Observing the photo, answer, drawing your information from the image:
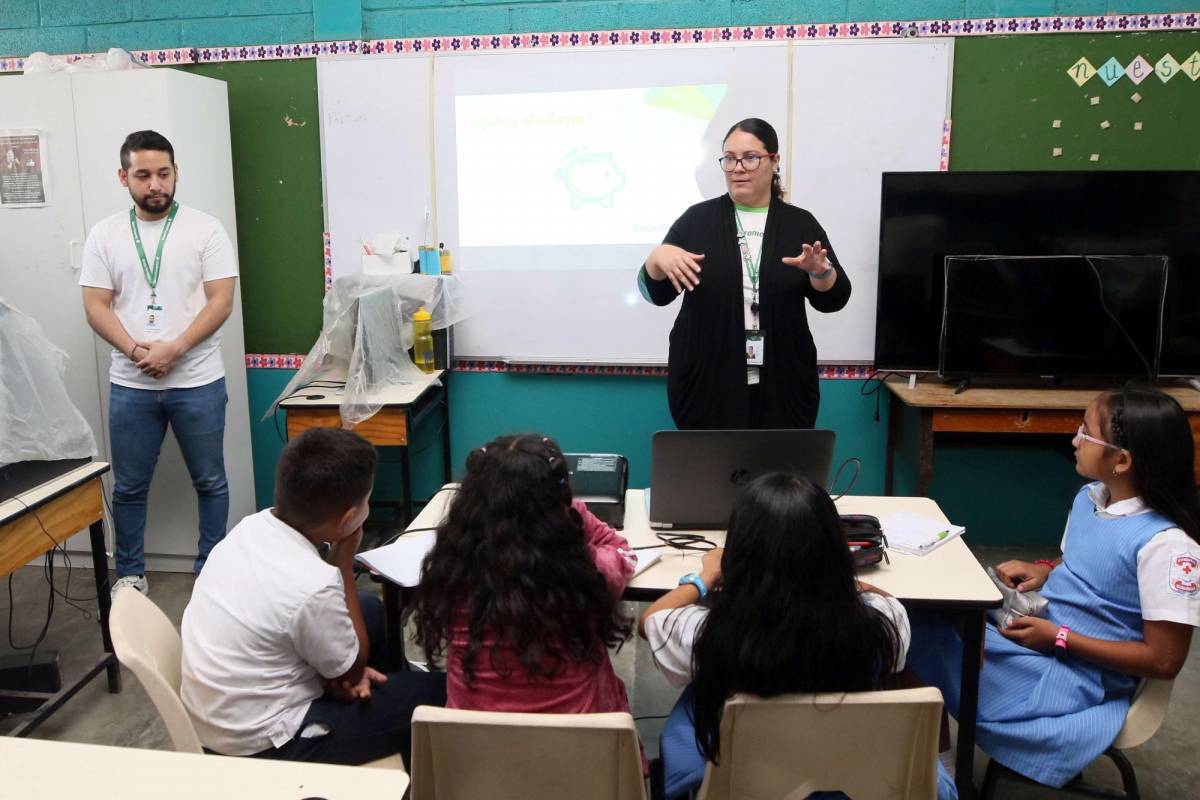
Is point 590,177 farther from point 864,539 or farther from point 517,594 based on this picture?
point 517,594

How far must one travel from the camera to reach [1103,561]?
5.82 feet

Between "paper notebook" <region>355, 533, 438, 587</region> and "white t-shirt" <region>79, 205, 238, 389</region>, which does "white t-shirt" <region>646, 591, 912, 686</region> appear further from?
"white t-shirt" <region>79, 205, 238, 389</region>

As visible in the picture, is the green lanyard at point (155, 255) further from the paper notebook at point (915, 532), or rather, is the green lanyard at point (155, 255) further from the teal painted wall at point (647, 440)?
the paper notebook at point (915, 532)

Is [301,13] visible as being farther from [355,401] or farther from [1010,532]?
[1010,532]

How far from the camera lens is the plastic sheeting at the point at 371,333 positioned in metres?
3.25

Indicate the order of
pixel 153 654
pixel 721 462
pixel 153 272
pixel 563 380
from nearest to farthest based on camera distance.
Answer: pixel 153 654 < pixel 721 462 < pixel 153 272 < pixel 563 380

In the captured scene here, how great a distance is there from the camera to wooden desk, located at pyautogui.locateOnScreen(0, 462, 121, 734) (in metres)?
2.13

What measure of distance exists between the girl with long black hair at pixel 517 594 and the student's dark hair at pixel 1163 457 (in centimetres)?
107

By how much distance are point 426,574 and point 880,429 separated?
260cm

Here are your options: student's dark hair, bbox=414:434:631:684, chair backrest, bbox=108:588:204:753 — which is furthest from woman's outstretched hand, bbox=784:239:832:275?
chair backrest, bbox=108:588:204:753

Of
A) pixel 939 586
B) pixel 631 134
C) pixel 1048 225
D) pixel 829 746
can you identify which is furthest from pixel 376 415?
pixel 1048 225

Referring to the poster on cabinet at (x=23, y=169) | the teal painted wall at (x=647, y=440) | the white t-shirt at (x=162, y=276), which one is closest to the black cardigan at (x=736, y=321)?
the teal painted wall at (x=647, y=440)

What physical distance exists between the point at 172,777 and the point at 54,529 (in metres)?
→ 1.47

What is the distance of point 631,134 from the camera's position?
3555mm
